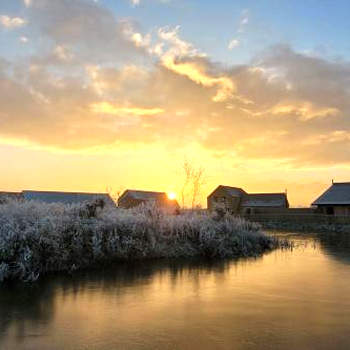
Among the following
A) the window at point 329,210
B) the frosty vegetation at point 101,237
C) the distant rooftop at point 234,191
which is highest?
the distant rooftop at point 234,191

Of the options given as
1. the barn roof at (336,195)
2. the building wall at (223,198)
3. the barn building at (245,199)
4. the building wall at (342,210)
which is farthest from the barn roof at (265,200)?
the building wall at (342,210)

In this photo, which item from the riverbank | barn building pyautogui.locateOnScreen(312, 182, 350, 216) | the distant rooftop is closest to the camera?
the riverbank

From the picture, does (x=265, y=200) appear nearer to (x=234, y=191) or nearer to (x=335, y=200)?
(x=234, y=191)

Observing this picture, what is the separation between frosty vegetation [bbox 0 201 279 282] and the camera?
15492 millimetres

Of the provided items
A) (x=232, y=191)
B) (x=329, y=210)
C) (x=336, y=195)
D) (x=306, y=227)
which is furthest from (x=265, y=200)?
(x=306, y=227)

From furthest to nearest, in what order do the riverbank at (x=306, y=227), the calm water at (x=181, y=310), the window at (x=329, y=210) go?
the window at (x=329, y=210)
the riverbank at (x=306, y=227)
the calm water at (x=181, y=310)

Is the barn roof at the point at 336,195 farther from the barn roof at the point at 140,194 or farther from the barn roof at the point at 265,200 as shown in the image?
the barn roof at the point at 140,194

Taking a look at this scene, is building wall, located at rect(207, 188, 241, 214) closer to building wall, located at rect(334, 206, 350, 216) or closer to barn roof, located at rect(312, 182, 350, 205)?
barn roof, located at rect(312, 182, 350, 205)

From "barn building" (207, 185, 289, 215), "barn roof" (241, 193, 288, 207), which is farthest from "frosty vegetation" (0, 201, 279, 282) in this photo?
"barn roof" (241, 193, 288, 207)

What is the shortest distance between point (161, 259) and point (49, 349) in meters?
12.1

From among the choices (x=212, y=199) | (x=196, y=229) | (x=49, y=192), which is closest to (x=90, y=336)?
(x=196, y=229)

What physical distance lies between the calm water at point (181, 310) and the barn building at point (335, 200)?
139 ft

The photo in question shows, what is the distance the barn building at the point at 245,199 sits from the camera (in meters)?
76.5

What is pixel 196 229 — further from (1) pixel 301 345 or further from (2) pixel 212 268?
(1) pixel 301 345
